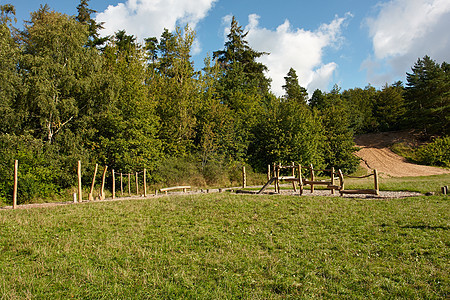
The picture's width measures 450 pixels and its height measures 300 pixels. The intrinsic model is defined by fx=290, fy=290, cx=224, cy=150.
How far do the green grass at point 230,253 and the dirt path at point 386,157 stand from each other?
29.2 m

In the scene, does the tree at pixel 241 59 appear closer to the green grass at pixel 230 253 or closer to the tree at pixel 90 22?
the tree at pixel 90 22

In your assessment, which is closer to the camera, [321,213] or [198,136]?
[321,213]

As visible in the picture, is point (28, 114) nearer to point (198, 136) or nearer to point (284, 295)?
point (198, 136)

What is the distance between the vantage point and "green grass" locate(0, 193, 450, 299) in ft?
16.7

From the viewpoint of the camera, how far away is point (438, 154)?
39.5 metres

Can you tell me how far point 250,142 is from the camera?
110ft

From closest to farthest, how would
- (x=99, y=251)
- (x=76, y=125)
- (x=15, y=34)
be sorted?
(x=99, y=251)
(x=76, y=125)
(x=15, y=34)

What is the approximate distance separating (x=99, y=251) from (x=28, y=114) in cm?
1774

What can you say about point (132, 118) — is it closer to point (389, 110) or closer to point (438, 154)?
point (438, 154)

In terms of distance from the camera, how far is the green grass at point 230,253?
508 cm

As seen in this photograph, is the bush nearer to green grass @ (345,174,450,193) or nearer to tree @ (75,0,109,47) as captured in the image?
green grass @ (345,174,450,193)

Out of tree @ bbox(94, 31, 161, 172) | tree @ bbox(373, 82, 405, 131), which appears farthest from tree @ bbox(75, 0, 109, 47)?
tree @ bbox(373, 82, 405, 131)

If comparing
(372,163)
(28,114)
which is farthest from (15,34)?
(372,163)

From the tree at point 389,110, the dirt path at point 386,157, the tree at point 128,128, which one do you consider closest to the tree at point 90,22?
the tree at point 128,128
